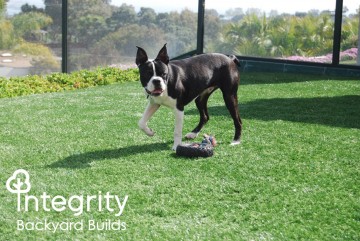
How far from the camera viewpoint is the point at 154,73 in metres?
6.11

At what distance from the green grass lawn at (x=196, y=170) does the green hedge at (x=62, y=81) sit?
244 centimetres

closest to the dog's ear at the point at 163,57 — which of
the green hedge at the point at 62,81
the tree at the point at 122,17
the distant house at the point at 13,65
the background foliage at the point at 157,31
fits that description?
the green hedge at the point at 62,81

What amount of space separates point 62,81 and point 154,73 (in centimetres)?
785

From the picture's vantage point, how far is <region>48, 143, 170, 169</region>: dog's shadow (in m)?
5.98

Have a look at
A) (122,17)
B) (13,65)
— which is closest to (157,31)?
(122,17)

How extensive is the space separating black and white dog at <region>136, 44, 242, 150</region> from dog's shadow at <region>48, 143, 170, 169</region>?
8.6 inches

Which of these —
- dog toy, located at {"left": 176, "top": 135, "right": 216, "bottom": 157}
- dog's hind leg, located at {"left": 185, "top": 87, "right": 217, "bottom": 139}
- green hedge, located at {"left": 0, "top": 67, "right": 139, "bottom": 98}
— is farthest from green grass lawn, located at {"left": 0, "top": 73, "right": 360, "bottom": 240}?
green hedge, located at {"left": 0, "top": 67, "right": 139, "bottom": 98}

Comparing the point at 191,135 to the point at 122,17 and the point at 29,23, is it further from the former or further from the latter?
the point at 122,17

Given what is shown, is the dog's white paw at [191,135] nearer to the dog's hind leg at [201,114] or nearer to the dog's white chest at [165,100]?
the dog's hind leg at [201,114]

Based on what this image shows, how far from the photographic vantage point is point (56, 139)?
23.6ft

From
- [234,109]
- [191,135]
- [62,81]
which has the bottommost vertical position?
[62,81]

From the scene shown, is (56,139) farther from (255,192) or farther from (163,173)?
(255,192)

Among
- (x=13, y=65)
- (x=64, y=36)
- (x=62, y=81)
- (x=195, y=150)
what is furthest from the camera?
(x=64, y=36)

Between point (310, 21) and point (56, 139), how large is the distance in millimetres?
10335
